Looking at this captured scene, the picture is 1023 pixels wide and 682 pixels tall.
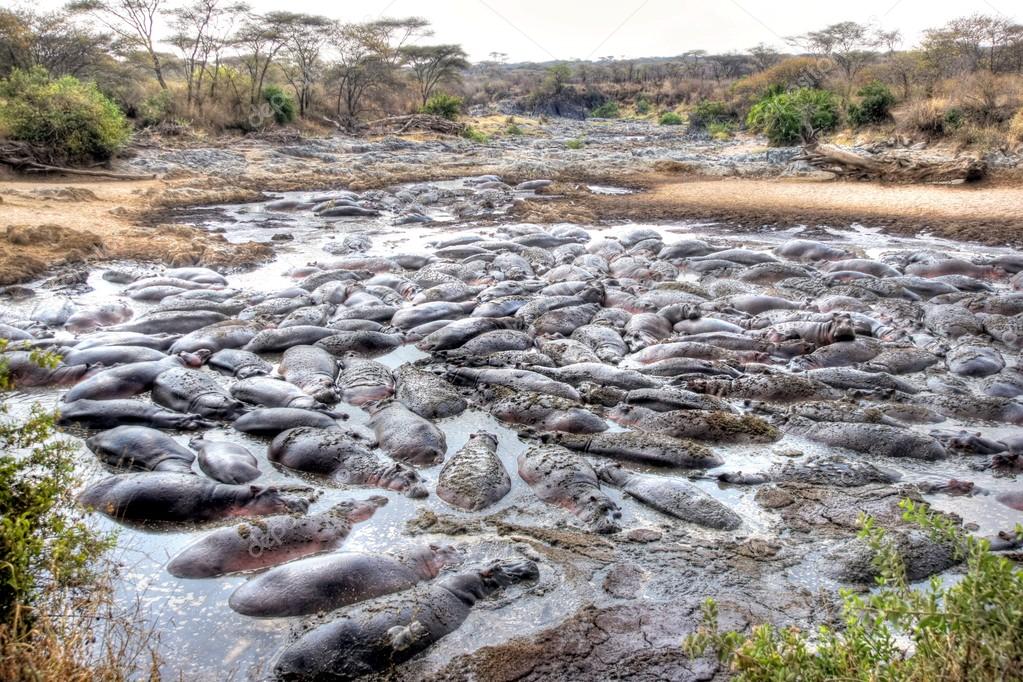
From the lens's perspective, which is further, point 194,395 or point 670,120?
point 670,120

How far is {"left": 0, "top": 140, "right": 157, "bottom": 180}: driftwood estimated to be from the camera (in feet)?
63.8

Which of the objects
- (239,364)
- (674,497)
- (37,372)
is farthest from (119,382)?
(674,497)

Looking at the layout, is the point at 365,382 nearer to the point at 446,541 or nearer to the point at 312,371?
the point at 312,371

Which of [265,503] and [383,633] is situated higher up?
[265,503]

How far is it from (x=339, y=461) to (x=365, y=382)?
1.61m

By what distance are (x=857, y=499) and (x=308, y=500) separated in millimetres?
3873

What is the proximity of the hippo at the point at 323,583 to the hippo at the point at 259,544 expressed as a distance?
0.20 metres

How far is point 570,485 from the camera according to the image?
575 centimetres

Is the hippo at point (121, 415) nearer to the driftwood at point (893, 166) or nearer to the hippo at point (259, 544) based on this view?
the hippo at point (259, 544)

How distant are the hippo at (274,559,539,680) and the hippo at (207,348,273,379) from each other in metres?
4.06

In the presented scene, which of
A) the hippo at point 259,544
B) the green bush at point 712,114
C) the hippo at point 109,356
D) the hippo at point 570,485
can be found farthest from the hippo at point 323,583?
the green bush at point 712,114

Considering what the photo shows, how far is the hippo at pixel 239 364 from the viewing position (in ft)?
25.8

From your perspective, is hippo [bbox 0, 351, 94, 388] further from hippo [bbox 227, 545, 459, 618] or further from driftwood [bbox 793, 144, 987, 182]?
driftwood [bbox 793, 144, 987, 182]

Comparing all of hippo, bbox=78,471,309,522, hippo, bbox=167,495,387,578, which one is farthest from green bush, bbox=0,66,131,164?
hippo, bbox=167,495,387,578
